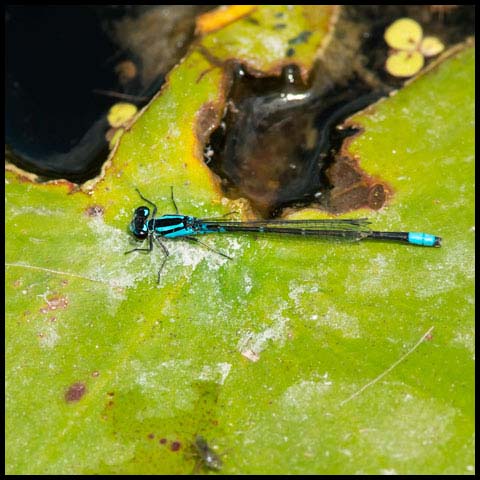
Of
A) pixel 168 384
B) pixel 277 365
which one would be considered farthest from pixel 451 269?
pixel 168 384

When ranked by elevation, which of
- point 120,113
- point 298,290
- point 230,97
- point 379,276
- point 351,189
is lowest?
point 298,290

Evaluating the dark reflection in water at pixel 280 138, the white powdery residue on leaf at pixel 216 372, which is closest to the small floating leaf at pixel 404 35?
the dark reflection in water at pixel 280 138

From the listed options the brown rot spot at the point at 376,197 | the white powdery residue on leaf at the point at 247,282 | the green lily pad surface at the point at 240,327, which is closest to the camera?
the green lily pad surface at the point at 240,327

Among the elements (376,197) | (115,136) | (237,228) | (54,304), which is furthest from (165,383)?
(376,197)

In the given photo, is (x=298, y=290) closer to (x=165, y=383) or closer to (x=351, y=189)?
(x=351, y=189)

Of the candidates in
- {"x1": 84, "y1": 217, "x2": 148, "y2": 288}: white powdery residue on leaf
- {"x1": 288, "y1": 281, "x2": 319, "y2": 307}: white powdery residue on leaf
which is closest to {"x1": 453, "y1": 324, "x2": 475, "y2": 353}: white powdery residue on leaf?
{"x1": 288, "y1": 281, "x2": 319, "y2": 307}: white powdery residue on leaf

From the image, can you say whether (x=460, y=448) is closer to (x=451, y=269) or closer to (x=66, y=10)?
(x=451, y=269)

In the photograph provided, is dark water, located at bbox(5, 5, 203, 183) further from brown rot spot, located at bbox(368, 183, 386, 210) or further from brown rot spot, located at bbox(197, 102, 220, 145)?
brown rot spot, located at bbox(368, 183, 386, 210)

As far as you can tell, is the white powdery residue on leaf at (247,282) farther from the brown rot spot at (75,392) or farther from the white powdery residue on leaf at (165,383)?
the brown rot spot at (75,392)
